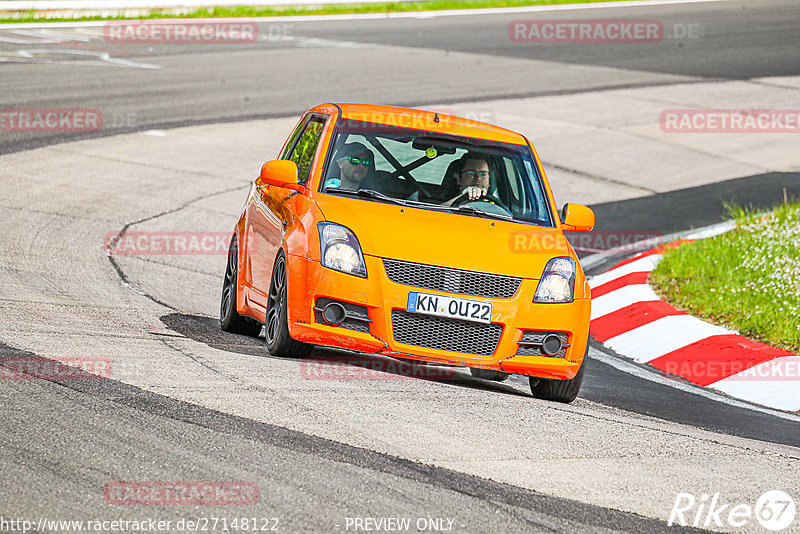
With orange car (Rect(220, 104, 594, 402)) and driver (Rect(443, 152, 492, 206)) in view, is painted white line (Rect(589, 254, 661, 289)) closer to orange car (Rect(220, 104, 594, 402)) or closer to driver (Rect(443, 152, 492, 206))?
orange car (Rect(220, 104, 594, 402))

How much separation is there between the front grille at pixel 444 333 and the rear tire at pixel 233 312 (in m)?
1.93

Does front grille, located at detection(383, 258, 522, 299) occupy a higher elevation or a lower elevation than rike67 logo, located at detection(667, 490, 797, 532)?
higher

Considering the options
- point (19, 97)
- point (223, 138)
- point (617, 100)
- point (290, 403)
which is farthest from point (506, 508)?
point (617, 100)

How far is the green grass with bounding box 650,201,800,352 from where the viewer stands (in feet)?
30.2

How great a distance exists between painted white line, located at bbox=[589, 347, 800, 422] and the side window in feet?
9.13

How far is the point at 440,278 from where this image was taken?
265 inches

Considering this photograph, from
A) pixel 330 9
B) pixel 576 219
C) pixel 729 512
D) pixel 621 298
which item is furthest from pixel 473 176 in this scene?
pixel 330 9

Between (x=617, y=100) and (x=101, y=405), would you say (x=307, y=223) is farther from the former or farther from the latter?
(x=617, y=100)

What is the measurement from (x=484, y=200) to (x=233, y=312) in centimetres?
196

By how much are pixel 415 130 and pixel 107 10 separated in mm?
23180

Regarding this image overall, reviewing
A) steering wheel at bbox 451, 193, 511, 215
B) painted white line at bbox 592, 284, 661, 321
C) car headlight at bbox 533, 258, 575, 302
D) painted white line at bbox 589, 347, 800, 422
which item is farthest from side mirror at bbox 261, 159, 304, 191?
painted white line at bbox 592, 284, 661, 321

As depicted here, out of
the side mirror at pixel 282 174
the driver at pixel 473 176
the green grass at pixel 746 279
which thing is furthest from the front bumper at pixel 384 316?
the green grass at pixel 746 279

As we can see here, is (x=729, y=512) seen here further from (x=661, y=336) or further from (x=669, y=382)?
(x=661, y=336)

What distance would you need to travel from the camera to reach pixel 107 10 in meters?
29.3
